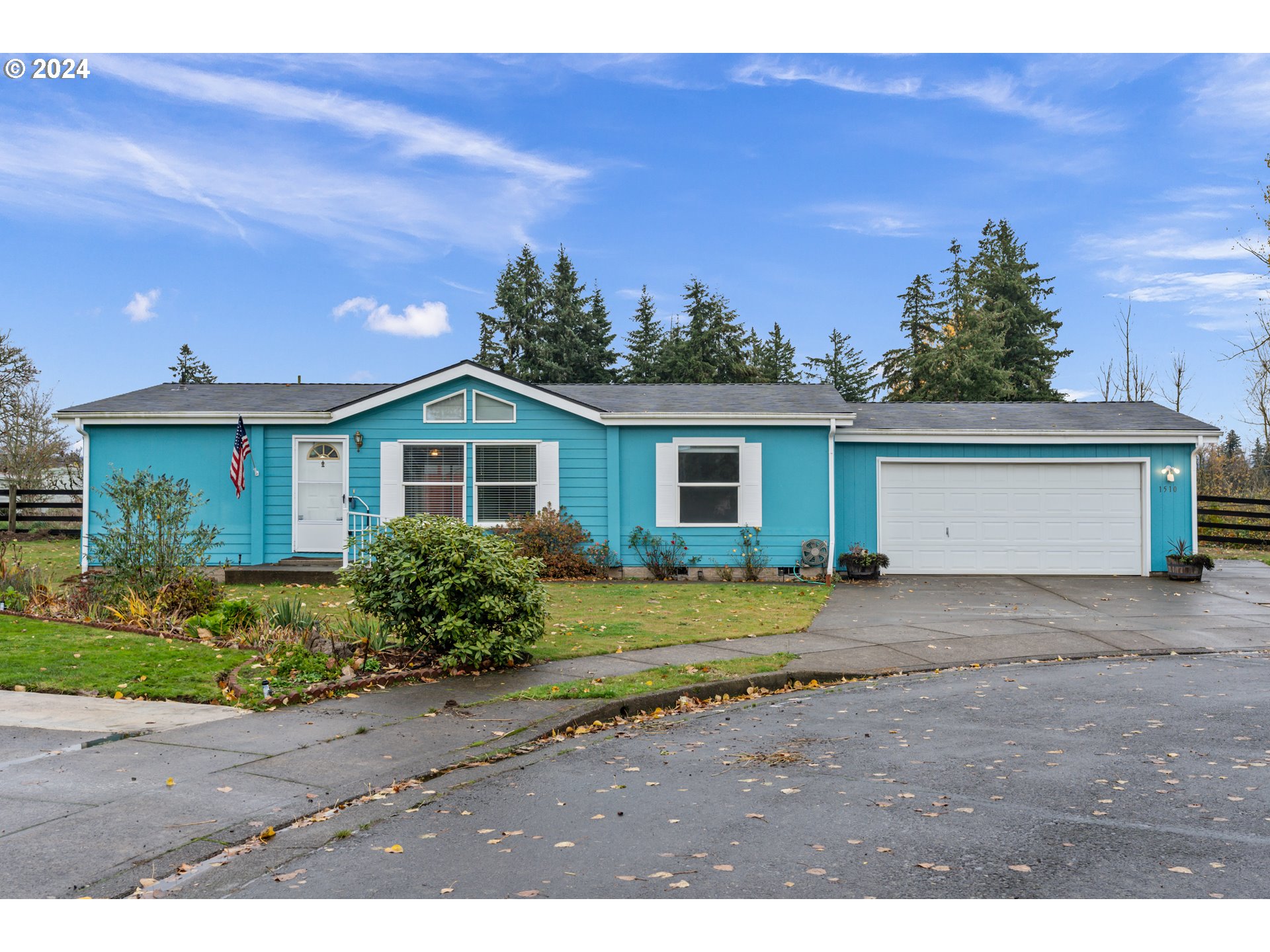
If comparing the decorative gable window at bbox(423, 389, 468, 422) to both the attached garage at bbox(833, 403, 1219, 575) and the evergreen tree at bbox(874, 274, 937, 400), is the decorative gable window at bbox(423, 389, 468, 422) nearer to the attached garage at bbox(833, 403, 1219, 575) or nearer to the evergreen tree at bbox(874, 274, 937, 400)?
the attached garage at bbox(833, 403, 1219, 575)

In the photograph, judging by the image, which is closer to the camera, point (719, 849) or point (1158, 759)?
point (719, 849)

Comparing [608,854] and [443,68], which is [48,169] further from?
[608,854]

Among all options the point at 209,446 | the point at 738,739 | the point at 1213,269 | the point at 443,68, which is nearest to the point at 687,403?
the point at 443,68

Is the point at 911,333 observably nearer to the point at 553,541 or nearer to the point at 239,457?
the point at 553,541

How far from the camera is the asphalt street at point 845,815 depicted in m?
3.70

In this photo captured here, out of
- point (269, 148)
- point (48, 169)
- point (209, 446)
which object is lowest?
point (209, 446)

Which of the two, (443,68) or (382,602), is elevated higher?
(443,68)

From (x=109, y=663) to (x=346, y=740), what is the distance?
11.4ft

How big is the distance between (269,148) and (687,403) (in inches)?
410

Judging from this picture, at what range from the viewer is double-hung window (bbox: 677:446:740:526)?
16.8m

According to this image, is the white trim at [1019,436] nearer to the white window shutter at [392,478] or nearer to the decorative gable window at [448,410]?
the decorative gable window at [448,410]

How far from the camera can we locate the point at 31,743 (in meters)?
5.74

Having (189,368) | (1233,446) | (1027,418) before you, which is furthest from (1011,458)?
(189,368)

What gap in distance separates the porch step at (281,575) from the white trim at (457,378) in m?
2.85
